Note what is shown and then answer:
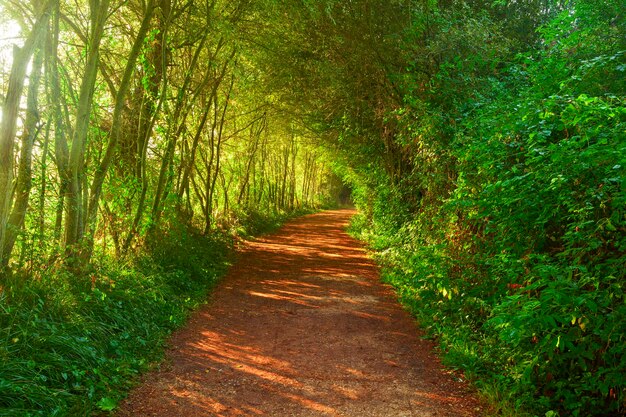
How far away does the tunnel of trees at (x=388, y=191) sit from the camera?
159 inches

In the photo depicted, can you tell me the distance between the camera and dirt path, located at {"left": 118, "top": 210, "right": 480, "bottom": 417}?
4.55 m

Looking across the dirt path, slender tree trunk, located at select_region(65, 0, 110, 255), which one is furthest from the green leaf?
slender tree trunk, located at select_region(65, 0, 110, 255)

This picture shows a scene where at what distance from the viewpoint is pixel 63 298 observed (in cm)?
535

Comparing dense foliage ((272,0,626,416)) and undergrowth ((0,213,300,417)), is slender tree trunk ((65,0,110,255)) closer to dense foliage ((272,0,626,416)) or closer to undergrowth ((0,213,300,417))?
undergrowth ((0,213,300,417))

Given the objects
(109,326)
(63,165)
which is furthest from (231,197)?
(109,326)

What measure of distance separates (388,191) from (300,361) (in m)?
9.73

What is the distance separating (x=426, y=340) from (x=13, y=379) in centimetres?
460

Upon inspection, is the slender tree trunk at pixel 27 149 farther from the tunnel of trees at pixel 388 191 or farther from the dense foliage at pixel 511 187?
the dense foliage at pixel 511 187

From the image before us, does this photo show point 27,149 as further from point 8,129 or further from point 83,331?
point 83,331

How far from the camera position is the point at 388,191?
1490 centimetres

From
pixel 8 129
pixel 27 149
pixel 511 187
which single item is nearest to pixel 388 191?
pixel 511 187

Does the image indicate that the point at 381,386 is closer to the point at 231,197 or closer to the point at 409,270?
the point at 409,270

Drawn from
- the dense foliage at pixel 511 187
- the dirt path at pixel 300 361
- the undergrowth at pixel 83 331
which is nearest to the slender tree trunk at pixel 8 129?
the undergrowth at pixel 83 331

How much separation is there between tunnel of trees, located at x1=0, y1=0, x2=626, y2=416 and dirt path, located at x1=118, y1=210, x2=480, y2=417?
14.2 inches
